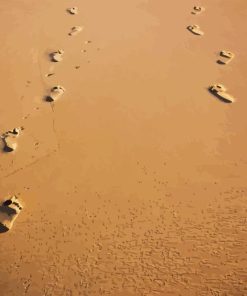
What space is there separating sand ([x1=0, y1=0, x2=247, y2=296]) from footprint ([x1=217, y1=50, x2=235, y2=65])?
12cm

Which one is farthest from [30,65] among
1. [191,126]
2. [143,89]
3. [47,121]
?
[191,126]

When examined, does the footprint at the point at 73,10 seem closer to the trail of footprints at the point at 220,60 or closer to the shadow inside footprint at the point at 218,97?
the trail of footprints at the point at 220,60

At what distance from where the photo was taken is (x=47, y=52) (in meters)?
6.28

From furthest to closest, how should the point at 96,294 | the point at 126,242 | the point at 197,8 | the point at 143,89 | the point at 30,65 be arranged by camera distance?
the point at 197,8
the point at 30,65
the point at 143,89
the point at 126,242
the point at 96,294

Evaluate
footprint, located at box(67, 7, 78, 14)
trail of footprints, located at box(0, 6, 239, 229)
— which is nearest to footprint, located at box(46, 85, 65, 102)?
trail of footprints, located at box(0, 6, 239, 229)

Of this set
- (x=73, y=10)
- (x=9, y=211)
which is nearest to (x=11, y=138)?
(x=9, y=211)

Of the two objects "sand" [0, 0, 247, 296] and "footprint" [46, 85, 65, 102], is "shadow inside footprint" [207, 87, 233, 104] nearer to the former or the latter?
"sand" [0, 0, 247, 296]

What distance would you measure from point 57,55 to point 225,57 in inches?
108

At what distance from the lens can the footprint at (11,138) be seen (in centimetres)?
476

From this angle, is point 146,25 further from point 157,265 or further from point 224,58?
point 157,265

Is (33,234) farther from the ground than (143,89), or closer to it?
closer to it

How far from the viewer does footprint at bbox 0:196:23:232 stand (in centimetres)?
400

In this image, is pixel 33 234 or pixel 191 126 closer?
pixel 33 234

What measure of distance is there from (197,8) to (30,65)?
11.6 feet
